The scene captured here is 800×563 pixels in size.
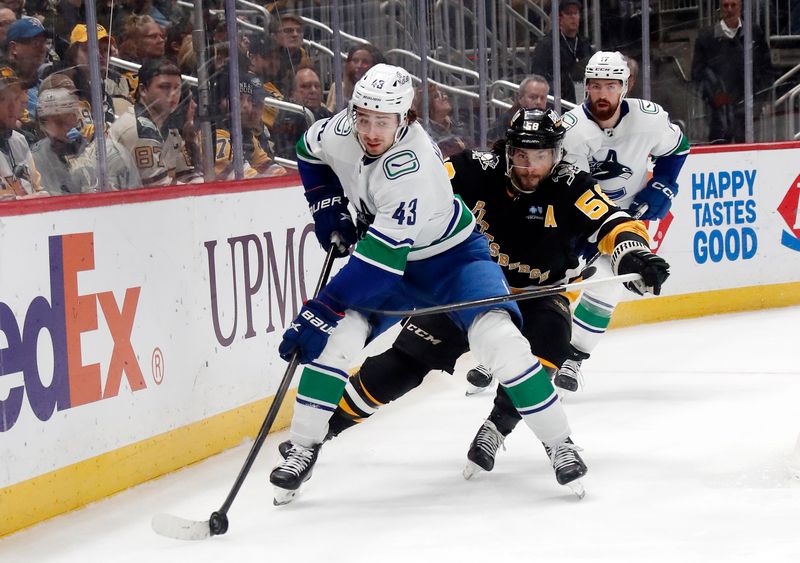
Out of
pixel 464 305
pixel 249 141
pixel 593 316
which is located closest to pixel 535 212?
pixel 464 305

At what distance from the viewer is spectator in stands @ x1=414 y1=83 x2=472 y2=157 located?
6039 mm

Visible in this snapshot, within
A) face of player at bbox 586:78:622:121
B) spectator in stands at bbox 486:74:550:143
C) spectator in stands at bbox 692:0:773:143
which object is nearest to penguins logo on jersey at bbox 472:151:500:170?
face of player at bbox 586:78:622:121

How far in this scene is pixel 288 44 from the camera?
5.04 metres

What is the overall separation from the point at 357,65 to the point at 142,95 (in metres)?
1.60

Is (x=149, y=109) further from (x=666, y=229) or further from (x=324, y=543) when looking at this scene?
(x=666, y=229)

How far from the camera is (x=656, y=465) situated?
368 centimetres

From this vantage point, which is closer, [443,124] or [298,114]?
[298,114]

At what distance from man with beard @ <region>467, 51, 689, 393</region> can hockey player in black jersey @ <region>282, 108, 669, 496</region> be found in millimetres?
809

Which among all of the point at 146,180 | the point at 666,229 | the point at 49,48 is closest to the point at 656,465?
the point at 146,180

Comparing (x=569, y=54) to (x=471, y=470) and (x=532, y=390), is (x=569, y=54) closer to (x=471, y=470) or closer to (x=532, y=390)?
(x=471, y=470)

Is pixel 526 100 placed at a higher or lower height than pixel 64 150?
higher

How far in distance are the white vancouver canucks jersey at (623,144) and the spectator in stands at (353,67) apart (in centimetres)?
105

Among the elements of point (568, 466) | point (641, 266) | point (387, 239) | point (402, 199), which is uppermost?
point (402, 199)

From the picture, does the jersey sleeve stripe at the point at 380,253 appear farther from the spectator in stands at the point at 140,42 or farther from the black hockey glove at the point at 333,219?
the spectator in stands at the point at 140,42
